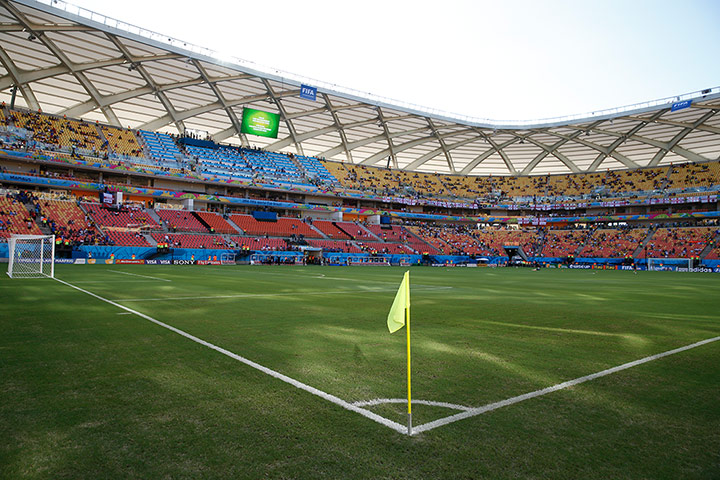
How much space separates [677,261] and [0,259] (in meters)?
76.3

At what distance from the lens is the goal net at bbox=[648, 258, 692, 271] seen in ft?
181

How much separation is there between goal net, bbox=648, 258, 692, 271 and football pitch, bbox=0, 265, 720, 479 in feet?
189


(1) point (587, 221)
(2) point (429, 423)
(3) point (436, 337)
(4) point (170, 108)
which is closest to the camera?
(2) point (429, 423)

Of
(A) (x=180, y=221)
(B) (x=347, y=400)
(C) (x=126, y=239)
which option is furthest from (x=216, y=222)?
(B) (x=347, y=400)

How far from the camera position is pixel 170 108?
55.8 meters

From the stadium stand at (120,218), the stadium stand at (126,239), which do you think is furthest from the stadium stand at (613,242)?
the stadium stand at (120,218)

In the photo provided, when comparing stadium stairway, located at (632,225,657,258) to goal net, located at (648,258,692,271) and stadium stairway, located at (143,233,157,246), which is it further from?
stadium stairway, located at (143,233,157,246)

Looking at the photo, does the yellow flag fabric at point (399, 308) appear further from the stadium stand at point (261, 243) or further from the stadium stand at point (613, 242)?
the stadium stand at point (613, 242)

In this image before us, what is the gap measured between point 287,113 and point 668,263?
5769cm

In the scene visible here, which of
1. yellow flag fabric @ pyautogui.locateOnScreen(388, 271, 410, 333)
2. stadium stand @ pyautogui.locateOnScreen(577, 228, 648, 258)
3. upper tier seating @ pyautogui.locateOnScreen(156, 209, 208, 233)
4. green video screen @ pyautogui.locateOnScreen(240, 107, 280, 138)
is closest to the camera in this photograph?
yellow flag fabric @ pyautogui.locateOnScreen(388, 271, 410, 333)

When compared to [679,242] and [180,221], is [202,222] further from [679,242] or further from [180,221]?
[679,242]

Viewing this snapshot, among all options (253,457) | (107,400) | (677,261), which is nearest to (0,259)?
(107,400)

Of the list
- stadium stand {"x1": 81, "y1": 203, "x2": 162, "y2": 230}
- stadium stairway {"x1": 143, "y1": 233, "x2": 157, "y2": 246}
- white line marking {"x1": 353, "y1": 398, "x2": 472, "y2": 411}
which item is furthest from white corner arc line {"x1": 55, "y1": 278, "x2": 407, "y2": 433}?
stadium stand {"x1": 81, "y1": 203, "x2": 162, "y2": 230}

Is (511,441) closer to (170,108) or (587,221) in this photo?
(170,108)
